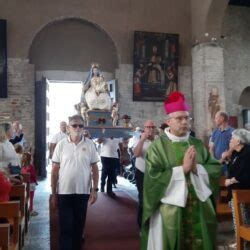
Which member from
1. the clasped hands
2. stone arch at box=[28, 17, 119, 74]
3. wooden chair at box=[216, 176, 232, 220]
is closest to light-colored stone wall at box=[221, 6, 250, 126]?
stone arch at box=[28, 17, 119, 74]

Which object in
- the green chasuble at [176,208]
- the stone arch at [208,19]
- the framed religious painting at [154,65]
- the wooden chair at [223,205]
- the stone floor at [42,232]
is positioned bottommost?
the stone floor at [42,232]

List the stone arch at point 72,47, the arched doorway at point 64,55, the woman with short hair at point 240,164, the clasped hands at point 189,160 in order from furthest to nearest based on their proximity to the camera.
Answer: the stone arch at point 72,47 → the arched doorway at point 64,55 → the woman with short hair at point 240,164 → the clasped hands at point 189,160

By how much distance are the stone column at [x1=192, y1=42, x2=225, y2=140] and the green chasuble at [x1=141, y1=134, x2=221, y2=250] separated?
954 centimetres

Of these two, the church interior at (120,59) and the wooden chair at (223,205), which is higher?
the church interior at (120,59)

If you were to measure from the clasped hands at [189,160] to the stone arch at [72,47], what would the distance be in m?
10.0

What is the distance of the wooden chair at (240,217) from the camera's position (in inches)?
146

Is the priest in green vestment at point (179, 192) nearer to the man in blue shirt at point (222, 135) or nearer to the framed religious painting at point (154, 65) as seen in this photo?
the man in blue shirt at point (222, 135)

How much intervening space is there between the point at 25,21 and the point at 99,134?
6.40m

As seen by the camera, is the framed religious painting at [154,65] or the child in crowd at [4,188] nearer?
the child in crowd at [4,188]

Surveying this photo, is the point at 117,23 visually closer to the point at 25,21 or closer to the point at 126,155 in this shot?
the point at 25,21

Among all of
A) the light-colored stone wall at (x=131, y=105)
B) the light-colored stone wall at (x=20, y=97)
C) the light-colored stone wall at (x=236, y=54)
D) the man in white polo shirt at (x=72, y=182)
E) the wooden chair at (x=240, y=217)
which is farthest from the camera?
the light-colored stone wall at (x=236, y=54)

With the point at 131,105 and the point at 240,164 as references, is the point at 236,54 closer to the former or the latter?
the point at 131,105

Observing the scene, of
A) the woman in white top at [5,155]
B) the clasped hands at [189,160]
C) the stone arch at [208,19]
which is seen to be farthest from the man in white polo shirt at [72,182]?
the stone arch at [208,19]

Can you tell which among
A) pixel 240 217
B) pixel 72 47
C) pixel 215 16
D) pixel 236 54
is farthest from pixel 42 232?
pixel 236 54
